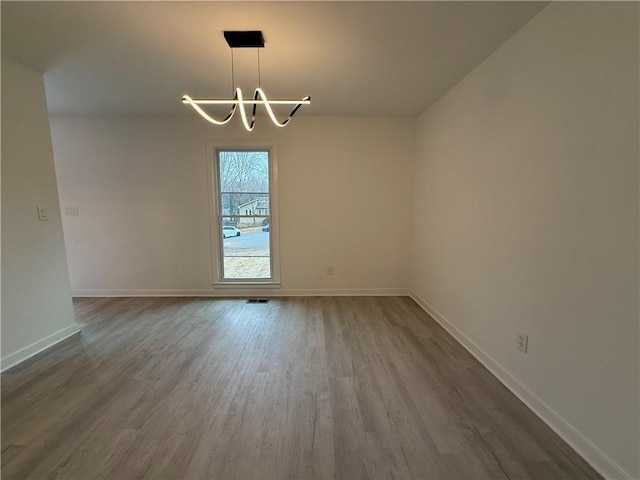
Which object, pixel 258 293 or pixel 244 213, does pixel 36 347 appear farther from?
pixel 244 213

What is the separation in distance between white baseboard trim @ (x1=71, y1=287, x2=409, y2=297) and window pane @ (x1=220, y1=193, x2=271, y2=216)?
1126mm

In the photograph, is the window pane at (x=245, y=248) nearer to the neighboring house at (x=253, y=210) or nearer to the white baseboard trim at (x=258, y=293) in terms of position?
the neighboring house at (x=253, y=210)

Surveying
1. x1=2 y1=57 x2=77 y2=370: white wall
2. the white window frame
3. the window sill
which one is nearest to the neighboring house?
the white window frame

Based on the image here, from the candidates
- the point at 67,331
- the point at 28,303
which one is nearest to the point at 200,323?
the point at 67,331

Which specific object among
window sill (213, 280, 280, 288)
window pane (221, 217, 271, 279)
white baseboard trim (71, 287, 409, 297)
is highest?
window pane (221, 217, 271, 279)

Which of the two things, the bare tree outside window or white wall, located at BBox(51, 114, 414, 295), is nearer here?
white wall, located at BBox(51, 114, 414, 295)

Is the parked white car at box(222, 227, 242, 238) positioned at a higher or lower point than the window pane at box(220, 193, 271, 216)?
lower

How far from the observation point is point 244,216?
4.01 metres

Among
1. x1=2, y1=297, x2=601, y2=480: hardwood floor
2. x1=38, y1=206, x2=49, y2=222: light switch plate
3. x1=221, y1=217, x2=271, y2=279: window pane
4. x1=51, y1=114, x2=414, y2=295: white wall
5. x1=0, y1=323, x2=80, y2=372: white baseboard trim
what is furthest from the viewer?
x1=221, y1=217, x2=271, y2=279: window pane

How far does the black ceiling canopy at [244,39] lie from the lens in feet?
6.24

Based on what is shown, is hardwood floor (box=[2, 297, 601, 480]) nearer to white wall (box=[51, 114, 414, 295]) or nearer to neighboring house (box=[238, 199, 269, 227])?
white wall (box=[51, 114, 414, 295])

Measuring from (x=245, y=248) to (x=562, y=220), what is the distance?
355cm

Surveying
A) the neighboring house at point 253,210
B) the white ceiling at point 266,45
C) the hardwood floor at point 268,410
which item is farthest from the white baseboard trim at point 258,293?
the white ceiling at point 266,45

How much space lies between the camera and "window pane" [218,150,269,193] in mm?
3926
